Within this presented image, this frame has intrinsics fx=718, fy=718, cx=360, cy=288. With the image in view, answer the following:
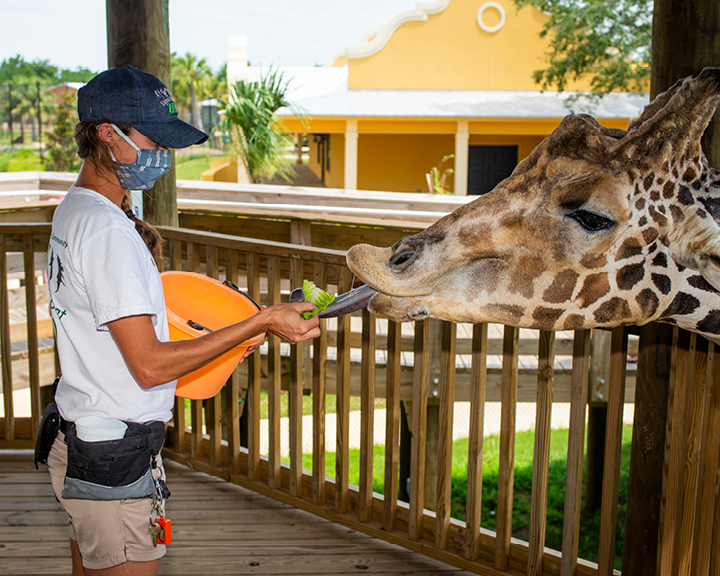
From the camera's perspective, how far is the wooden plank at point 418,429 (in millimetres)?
2787

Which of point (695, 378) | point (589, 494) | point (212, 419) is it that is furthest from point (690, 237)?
point (589, 494)

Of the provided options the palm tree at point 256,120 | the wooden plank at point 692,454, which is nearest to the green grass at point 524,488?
the wooden plank at point 692,454

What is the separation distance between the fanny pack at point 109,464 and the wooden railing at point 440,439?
1226 millimetres

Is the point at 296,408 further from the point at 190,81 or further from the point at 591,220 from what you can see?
the point at 190,81

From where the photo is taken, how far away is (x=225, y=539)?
3105 mm

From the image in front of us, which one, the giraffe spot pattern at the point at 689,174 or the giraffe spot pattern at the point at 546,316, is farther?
the giraffe spot pattern at the point at 546,316

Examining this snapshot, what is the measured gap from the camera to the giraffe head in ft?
4.83

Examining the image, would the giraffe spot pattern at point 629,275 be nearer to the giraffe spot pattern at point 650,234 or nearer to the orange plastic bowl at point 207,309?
the giraffe spot pattern at point 650,234

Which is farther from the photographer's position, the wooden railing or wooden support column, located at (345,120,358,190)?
wooden support column, located at (345,120,358,190)

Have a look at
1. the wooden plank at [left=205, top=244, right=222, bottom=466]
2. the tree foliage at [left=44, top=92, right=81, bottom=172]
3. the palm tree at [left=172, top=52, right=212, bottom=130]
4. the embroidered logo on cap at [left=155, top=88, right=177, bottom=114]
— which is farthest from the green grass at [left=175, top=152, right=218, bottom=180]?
the embroidered logo on cap at [left=155, top=88, right=177, bottom=114]

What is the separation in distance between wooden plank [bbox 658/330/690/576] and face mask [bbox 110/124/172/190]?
1.56m

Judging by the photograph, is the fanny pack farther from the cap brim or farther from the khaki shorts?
the cap brim

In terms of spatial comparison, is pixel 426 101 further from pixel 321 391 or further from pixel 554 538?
pixel 321 391

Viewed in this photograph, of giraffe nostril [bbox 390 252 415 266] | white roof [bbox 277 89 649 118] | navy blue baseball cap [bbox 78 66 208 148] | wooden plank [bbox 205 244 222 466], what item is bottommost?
wooden plank [bbox 205 244 222 466]
